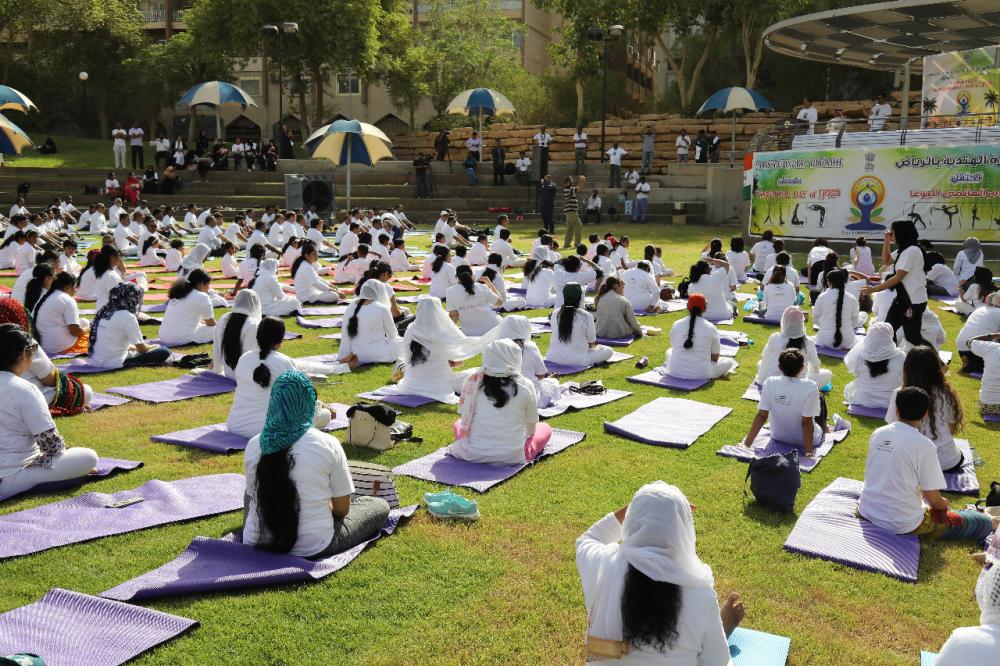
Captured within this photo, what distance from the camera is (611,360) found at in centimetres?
1049

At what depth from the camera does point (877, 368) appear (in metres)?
8.14

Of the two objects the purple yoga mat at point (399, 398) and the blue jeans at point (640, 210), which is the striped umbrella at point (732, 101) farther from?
the purple yoga mat at point (399, 398)

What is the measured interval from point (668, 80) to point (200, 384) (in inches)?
1679

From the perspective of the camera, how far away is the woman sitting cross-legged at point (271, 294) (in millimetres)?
13039

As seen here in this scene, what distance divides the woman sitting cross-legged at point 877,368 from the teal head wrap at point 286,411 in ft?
18.3

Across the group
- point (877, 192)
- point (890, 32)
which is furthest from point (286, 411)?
point (890, 32)

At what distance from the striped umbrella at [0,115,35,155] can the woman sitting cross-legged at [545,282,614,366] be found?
→ 48.9 feet

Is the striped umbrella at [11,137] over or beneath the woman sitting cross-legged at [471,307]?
over

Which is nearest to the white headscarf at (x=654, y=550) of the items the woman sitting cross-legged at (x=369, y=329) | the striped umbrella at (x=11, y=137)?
the woman sitting cross-legged at (x=369, y=329)

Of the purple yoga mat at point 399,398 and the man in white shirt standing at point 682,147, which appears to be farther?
the man in white shirt standing at point 682,147

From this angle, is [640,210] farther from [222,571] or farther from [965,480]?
[222,571]

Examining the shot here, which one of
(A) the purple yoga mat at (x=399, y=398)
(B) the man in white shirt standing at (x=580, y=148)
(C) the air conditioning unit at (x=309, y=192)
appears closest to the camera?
(A) the purple yoga mat at (x=399, y=398)

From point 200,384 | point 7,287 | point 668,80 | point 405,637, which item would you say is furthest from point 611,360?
point 668,80

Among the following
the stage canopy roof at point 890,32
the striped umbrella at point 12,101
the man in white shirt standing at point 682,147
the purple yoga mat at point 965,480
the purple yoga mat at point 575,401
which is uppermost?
the stage canopy roof at point 890,32
